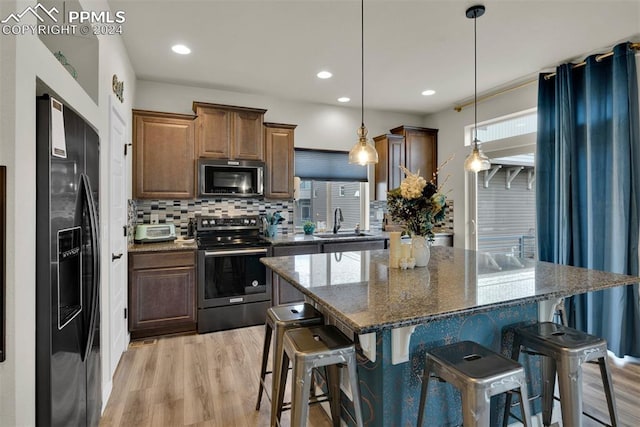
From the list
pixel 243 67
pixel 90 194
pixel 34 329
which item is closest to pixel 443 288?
pixel 34 329

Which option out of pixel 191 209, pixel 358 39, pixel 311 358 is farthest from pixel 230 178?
pixel 311 358

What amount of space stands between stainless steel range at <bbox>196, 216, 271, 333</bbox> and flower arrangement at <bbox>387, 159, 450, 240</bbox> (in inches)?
80.6

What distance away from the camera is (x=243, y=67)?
11.5 feet

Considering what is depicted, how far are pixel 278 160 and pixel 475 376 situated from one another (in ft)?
11.0

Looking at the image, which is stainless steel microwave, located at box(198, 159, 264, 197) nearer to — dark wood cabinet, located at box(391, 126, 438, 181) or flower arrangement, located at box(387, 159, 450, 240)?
dark wood cabinet, located at box(391, 126, 438, 181)

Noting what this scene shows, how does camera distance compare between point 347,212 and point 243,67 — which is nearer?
point 243,67

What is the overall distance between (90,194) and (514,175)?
4.35 meters

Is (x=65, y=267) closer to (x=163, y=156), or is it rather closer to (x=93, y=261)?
(x=93, y=261)

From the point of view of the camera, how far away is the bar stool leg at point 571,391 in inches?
61.2

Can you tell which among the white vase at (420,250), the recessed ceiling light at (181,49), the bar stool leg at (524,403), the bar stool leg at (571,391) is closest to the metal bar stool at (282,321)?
the white vase at (420,250)

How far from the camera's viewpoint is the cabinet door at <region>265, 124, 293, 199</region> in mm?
4172

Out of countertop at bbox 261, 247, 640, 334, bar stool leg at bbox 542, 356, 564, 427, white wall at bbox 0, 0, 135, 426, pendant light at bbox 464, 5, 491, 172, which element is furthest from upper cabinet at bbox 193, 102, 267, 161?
bar stool leg at bbox 542, 356, 564, 427

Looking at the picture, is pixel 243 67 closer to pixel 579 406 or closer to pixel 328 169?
pixel 328 169

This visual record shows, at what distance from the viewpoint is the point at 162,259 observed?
3.38 meters
